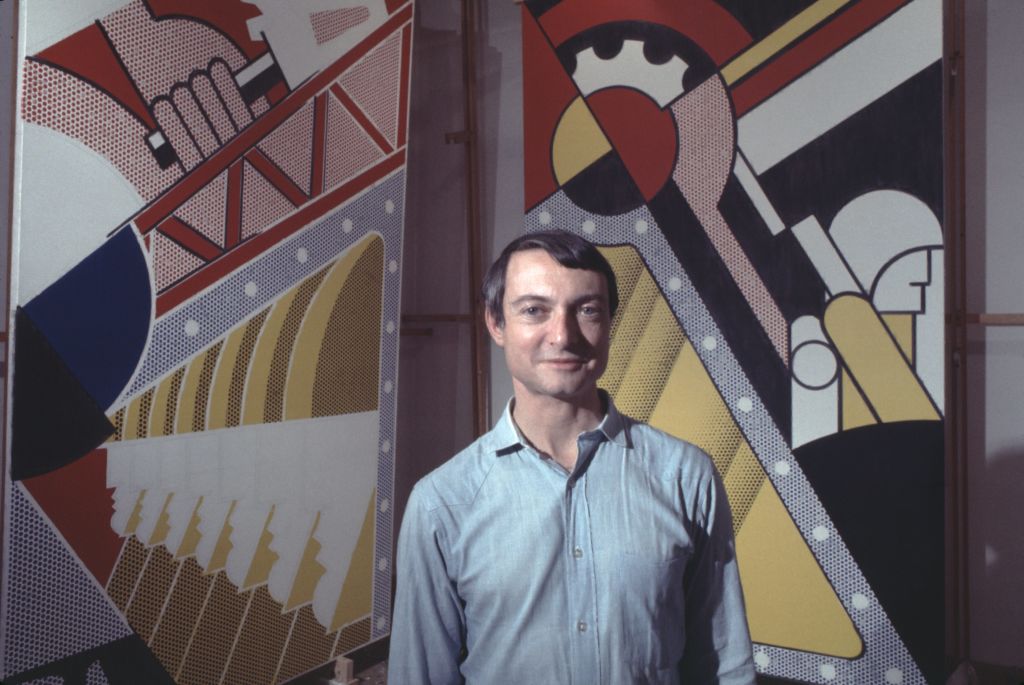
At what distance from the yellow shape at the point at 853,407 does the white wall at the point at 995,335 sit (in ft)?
1.28

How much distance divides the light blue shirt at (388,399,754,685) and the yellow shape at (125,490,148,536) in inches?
44.2

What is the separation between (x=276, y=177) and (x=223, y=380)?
60 cm

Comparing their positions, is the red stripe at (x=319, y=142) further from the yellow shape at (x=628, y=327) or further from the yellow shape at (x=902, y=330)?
the yellow shape at (x=902, y=330)

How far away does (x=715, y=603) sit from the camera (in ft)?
3.92

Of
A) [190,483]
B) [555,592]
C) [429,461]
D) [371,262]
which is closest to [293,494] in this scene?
[190,483]

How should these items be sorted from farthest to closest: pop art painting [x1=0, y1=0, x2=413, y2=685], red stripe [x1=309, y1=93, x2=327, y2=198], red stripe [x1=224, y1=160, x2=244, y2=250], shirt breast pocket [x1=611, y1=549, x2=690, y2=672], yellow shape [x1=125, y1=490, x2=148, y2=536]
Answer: red stripe [x1=309, y1=93, x2=327, y2=198], red stripe [x1=224, y1=160, x2=244, y2=250], yellow shape [x1=125, y1=490, x2=148, y2=536], pop art painting [x1=0, y1=0, x2=413, y2=685], shirt breast pocket [x1=611, y1=549, x2=690, y2=672]

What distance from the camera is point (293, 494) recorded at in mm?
A: 2434

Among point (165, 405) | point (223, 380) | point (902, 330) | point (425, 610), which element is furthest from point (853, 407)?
point (165, 405)

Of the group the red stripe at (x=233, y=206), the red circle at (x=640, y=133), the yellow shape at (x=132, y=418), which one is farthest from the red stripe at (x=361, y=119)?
the yellow shape at (x=132, y=418)

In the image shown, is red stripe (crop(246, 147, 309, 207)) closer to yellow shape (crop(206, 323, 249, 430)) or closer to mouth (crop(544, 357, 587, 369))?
yellow shape (crop(206, 323, 249, 430))

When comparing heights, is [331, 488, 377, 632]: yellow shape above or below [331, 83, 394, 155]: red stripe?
below

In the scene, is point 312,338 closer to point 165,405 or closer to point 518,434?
point 165,405

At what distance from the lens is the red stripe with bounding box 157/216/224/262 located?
212 centimetres

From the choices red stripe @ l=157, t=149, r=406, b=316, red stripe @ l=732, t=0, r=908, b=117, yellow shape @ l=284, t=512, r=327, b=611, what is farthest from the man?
red stripe @ l=732, t=0, r=908, b=117
